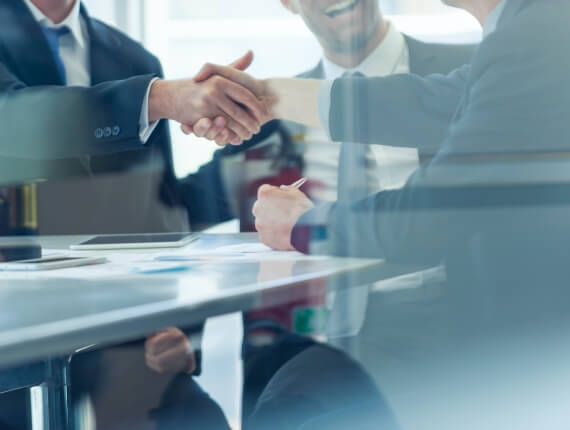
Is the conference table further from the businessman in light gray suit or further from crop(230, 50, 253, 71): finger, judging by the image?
crop(230, 50, 253, 71): finger

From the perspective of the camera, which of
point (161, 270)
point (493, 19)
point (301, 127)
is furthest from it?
point (301, 127)

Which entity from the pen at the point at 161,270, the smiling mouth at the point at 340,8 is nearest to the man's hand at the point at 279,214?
the pen at the point at 161,270

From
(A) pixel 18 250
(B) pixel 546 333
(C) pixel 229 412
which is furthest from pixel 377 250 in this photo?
(C) pixel 229 412

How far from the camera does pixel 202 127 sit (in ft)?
4.90

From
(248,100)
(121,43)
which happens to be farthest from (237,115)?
(121,43)

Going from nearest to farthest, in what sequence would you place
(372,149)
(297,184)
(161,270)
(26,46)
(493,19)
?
(161,270)
(493,19)
(297,184)
(372,149)
(26,46)

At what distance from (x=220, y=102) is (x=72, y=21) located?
493 millimetres

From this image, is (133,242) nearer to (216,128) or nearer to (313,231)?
(313,231)

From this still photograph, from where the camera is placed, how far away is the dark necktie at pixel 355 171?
1.37 m

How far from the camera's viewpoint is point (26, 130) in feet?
4.94

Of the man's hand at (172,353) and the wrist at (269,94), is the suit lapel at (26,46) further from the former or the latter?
the man's hand at (172,353)

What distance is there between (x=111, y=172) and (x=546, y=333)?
3.68 ft

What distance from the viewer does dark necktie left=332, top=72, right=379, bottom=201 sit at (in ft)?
4.48

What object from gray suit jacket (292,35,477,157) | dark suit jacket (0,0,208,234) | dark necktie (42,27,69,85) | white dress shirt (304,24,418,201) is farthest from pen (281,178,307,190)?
dark necktie (42,27,69,85)
